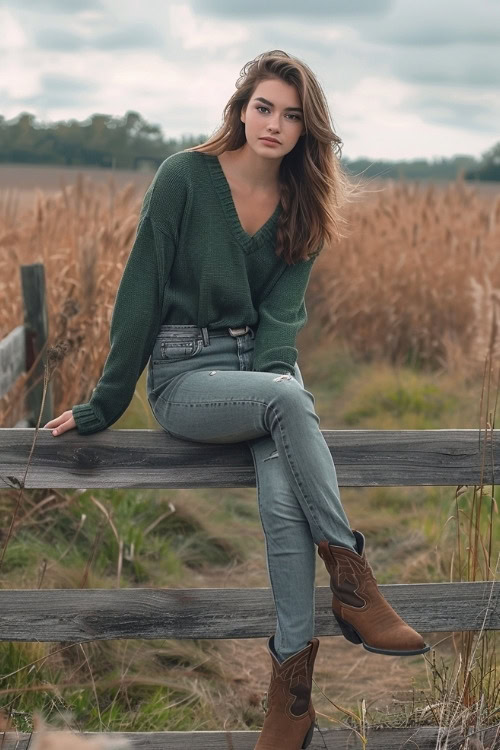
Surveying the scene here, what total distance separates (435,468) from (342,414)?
15.8 ft

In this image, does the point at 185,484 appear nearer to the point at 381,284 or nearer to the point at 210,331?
the point at 210,331

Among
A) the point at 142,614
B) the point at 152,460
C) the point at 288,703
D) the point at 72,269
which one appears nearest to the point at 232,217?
the point at 152,460

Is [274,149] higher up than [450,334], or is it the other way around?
[274,149]

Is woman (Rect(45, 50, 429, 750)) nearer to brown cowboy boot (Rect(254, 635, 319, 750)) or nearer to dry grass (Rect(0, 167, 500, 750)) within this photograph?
brown cowboy boot (Rect(254, 635, 319, 750))

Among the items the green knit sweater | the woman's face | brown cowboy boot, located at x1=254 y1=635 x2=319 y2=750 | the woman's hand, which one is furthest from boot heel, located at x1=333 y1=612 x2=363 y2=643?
the woman's face

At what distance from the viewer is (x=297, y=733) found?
2.13 metres

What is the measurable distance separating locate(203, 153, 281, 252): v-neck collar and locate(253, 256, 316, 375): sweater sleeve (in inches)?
5.1

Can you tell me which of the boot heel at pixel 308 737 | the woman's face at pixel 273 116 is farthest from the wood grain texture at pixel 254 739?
the woman's face at pixel 273 116

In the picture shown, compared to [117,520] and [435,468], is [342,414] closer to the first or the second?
[117,520]

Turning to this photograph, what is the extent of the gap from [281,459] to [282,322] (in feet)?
1.71

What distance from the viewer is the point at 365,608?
2178 mm

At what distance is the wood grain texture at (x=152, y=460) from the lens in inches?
91.6

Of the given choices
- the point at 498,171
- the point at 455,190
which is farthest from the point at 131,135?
the point at 498,171

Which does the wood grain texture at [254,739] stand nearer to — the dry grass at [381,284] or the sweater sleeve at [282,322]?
the dry grass at [381,284]
